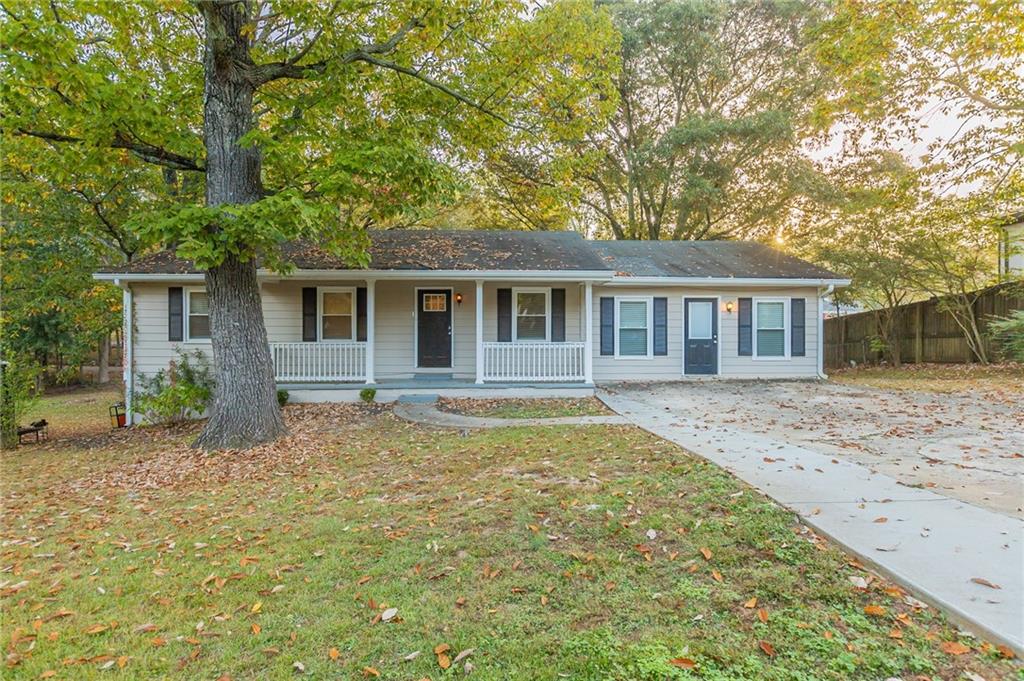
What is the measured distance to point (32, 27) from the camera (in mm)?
5172

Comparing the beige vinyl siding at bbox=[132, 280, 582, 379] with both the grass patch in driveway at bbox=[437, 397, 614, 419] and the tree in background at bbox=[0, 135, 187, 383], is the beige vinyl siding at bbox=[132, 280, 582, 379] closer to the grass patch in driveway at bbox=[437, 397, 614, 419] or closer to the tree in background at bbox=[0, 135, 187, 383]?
the grass patch in driveway at bbox=[437, 397, 614, 419]

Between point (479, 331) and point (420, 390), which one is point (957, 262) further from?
point (420, 390)

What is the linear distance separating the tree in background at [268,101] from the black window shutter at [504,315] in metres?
4.05

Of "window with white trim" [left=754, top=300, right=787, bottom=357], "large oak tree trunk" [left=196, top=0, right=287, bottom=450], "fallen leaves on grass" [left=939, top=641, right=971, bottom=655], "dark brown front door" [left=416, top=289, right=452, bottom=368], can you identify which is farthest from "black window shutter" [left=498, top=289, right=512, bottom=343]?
"fallen leaves on grass" [left=939, top=641, right=971, bottom=655]

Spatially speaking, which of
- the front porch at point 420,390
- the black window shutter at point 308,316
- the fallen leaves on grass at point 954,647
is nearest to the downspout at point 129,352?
the front porch at point 420,390

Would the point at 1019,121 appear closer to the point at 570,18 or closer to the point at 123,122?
the point at 570,18

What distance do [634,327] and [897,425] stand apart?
21.4 feet

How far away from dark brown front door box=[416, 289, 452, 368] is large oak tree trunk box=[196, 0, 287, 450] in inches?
193

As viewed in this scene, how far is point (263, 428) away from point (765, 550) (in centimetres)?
659

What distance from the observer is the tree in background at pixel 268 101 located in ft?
20.0

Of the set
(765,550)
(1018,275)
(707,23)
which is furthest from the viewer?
(707,23)

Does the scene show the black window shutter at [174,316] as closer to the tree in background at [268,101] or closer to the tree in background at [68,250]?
the tree in background at [68,250]

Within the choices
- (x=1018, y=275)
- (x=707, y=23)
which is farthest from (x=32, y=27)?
(x=1018, y=275)

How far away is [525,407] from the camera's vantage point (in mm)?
9766
